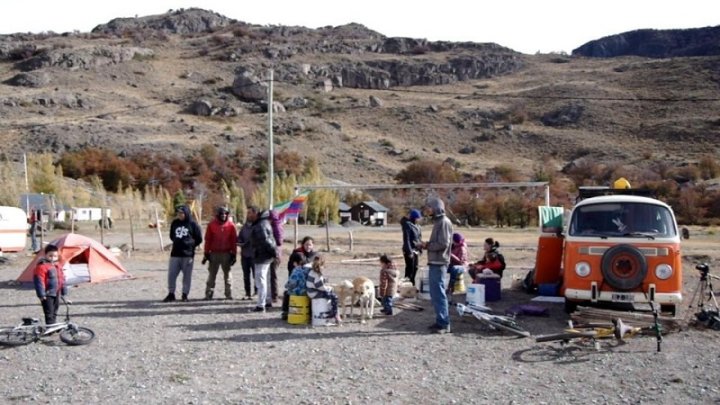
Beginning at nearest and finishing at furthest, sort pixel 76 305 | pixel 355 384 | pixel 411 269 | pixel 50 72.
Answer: pixel 355 384
pixel 76 305
pixel 411 269
pixel 50 72

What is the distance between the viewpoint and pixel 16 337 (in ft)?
34.5

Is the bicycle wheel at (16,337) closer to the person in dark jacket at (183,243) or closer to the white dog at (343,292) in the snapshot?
the person in dark jacket at (183,243)

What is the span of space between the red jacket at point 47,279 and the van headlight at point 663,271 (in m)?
8.62

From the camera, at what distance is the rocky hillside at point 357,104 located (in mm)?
77750

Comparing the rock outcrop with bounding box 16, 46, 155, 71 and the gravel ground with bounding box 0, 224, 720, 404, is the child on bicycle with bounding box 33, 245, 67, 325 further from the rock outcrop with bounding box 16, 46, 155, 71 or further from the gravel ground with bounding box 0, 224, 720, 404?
the rock outcrop with bounding box 16, 46, 155, 71

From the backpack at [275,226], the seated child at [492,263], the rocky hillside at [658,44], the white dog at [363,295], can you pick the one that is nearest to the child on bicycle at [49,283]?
the backpack at [275,226]

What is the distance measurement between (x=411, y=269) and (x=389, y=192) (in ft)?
173

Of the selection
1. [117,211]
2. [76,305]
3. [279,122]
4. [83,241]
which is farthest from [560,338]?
[279,122]

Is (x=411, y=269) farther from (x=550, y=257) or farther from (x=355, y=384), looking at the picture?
(x=355, y=384)

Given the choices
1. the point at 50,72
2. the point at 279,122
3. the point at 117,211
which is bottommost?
the point at 117,211

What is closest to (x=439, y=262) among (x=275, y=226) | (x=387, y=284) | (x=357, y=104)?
(x=387, y=284)

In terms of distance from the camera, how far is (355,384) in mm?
8594

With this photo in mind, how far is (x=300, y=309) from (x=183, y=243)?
3369 millimetres

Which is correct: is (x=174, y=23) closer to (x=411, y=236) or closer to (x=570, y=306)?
(x=411, y=236)
